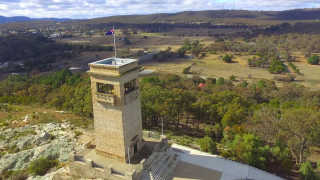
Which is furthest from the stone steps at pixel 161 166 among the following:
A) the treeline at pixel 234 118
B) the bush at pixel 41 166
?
the bush at pixel 41 166

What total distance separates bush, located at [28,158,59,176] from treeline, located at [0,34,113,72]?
8014cm

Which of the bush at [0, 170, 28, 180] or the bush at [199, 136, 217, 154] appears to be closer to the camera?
the bush at [0, 170, 28, 180]

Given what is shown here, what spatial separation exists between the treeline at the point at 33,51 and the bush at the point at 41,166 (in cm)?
8014

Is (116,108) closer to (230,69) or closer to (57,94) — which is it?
(57,94)

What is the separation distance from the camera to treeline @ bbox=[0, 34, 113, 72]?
106 m

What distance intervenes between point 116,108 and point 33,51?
119 m

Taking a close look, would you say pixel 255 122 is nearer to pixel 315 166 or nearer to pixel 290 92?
pixel 315 166

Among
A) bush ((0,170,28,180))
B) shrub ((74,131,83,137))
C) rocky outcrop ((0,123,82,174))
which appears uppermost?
shrub ((74,131,83,137))

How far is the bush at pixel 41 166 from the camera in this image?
22.6 meters

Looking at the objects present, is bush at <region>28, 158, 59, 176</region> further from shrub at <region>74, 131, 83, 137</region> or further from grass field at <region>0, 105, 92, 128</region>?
grass field at <region>0, 105, 92, 128</region>

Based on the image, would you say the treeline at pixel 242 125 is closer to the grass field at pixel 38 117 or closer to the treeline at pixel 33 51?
the grass field at pixel 38 117

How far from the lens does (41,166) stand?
22.9m

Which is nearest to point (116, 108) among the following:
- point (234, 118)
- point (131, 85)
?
point (131, 85)

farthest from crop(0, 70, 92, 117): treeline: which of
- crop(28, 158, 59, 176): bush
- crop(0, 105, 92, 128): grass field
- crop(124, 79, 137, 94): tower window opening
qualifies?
crop(124, 79, 137, 94): tower window opening
